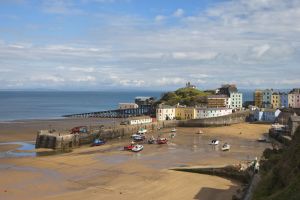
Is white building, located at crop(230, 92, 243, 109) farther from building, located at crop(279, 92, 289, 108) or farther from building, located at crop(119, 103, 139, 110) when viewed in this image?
building, located at crop(119, 103, 139, 110)

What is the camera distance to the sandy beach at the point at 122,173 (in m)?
30.4

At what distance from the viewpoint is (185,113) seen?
89.3 meters

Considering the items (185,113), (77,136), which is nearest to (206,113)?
(185,113)

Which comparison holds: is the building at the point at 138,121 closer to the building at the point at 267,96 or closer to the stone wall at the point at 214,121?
the stone wall at the point at 214,121

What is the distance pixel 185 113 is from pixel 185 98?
21.4m

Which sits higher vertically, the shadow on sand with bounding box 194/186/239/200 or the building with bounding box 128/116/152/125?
the building with bounding box 128/116/152/125

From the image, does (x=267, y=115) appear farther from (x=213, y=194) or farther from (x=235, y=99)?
(x=213, y=194)

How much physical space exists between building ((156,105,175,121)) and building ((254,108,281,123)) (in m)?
18.1

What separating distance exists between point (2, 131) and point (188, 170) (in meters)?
43.8

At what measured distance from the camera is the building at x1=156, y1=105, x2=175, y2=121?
3413 inches

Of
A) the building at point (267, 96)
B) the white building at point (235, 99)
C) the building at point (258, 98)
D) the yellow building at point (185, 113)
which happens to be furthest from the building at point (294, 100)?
the yellow building at point (185, 113)

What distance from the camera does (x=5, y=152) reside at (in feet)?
165

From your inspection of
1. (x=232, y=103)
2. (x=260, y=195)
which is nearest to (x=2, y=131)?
(x=260, y=195)

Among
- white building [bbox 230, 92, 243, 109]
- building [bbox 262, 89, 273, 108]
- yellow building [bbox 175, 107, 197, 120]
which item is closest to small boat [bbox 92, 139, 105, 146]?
yellow building [bbox 175, 107, 197, 120]
